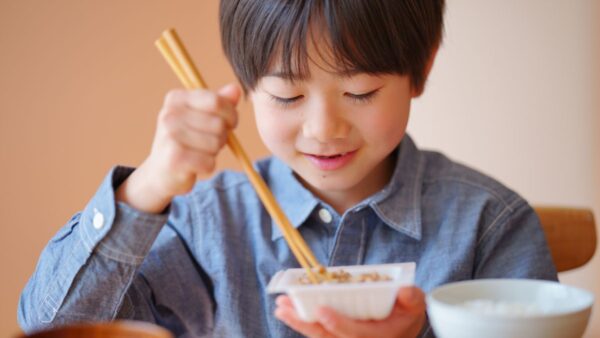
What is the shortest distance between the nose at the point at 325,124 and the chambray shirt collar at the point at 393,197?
16cm

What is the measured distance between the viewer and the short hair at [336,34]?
3.05ft

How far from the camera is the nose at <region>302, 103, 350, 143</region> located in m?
0.91

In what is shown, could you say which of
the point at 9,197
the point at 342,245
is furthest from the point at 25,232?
the point at 342,245

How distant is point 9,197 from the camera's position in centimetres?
158

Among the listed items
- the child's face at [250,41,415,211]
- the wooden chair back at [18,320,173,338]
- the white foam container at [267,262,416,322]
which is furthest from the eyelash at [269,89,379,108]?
the wooden chair back at [18,320,173,338]

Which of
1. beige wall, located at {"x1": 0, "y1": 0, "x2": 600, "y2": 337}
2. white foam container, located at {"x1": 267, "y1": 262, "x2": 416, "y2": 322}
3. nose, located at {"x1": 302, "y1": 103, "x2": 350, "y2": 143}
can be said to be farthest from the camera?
beige wall, located at {"x1": 0, "y1": 0, "x2": 600, "y2": 337}

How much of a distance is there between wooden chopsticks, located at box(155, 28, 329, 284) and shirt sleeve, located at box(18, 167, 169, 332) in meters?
0.15

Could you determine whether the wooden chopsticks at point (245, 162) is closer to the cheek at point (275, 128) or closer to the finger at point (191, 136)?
the finger at point (191, 136)

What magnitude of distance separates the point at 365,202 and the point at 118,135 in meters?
0.85

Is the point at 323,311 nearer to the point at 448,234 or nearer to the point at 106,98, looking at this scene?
the point at 448,234

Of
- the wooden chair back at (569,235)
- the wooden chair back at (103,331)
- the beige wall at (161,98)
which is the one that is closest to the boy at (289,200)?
the wooden chair back at (569,235)

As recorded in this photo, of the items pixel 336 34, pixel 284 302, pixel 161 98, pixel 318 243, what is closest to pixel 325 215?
pixel 318 243

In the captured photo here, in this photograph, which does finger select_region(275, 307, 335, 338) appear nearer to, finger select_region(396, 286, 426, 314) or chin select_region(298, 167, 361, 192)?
finger select_region(396, 286, 426, 314)

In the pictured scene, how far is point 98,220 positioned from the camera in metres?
0.87
